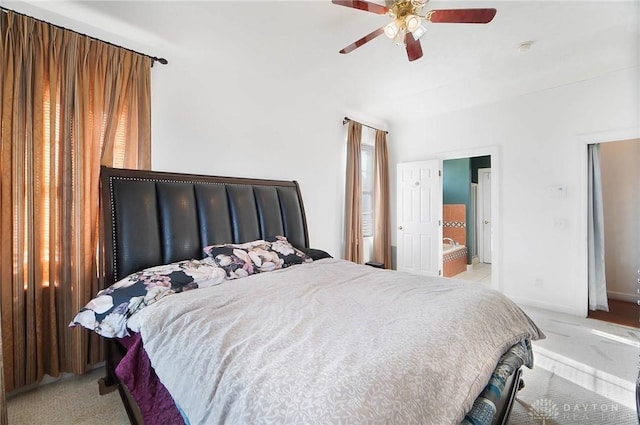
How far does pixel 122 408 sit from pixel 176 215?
52.5 inches

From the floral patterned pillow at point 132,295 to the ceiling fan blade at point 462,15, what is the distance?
7.27 ft

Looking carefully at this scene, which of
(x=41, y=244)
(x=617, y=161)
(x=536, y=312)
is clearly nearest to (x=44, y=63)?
(x=41, y=244)

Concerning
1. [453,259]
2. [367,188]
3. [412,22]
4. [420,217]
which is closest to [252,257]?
[412,22]

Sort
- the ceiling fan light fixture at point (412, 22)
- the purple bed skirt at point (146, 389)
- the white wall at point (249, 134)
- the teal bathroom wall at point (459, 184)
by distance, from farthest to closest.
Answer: the teal bathroom wall at point (459, 184)
the white wall at point (249, 134)
the ceiling fan light fixture at point (412, 22)
the purple bed skirt at point (146, 389)

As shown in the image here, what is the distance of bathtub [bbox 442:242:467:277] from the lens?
5051mm

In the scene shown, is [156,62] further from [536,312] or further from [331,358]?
[536,312]

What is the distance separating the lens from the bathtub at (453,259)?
5051 millimetres

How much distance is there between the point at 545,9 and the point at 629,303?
4.11 m

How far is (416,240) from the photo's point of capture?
473cm

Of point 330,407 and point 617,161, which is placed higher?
point 617,161

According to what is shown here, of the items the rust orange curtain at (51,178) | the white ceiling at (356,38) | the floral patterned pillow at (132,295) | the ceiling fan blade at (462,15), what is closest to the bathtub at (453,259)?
the white ceiling at (356,38)

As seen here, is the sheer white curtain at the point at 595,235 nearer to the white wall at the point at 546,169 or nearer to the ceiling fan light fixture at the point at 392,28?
the white wall at the point at 546,169

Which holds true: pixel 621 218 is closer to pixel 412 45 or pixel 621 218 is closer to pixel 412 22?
pixel 412 45

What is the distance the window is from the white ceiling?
1324 millimetres
